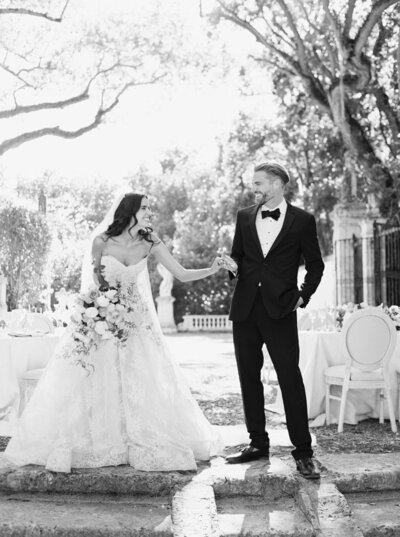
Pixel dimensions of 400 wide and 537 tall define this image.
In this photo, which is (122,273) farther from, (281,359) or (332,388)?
(332,388)

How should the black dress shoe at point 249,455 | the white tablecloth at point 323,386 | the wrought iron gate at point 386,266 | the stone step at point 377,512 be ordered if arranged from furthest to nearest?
1. the wrought iron gate at point 386,266
2. the white tablecloth at point 323,386
3. the black dress shoe at point 249,455
4. the stone step at point 377,512

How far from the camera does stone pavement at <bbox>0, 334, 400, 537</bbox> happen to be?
12.7 feet

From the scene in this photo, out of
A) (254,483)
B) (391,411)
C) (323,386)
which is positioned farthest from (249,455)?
(323,386)

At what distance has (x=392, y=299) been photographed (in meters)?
17.3

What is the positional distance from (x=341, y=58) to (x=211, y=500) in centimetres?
1184

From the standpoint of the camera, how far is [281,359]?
15.5 ft

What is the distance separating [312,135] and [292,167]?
3.03 m

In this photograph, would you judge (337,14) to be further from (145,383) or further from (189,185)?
(189,185)

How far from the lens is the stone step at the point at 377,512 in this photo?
156 inches

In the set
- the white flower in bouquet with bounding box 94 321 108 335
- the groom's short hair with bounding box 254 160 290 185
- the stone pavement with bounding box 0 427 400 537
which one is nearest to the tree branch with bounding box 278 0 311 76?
the groom's short hair with bounding box 254 160 290 185

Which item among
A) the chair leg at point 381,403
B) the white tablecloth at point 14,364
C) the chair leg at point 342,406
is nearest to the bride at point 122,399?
the chair leg at point 342,406

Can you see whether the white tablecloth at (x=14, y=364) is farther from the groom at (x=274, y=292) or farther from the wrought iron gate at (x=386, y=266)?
the wrought iron gate at (x=386, y=266)

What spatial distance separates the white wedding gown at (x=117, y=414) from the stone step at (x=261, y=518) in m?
0.45

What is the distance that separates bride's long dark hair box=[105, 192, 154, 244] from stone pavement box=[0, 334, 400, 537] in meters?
1.65
